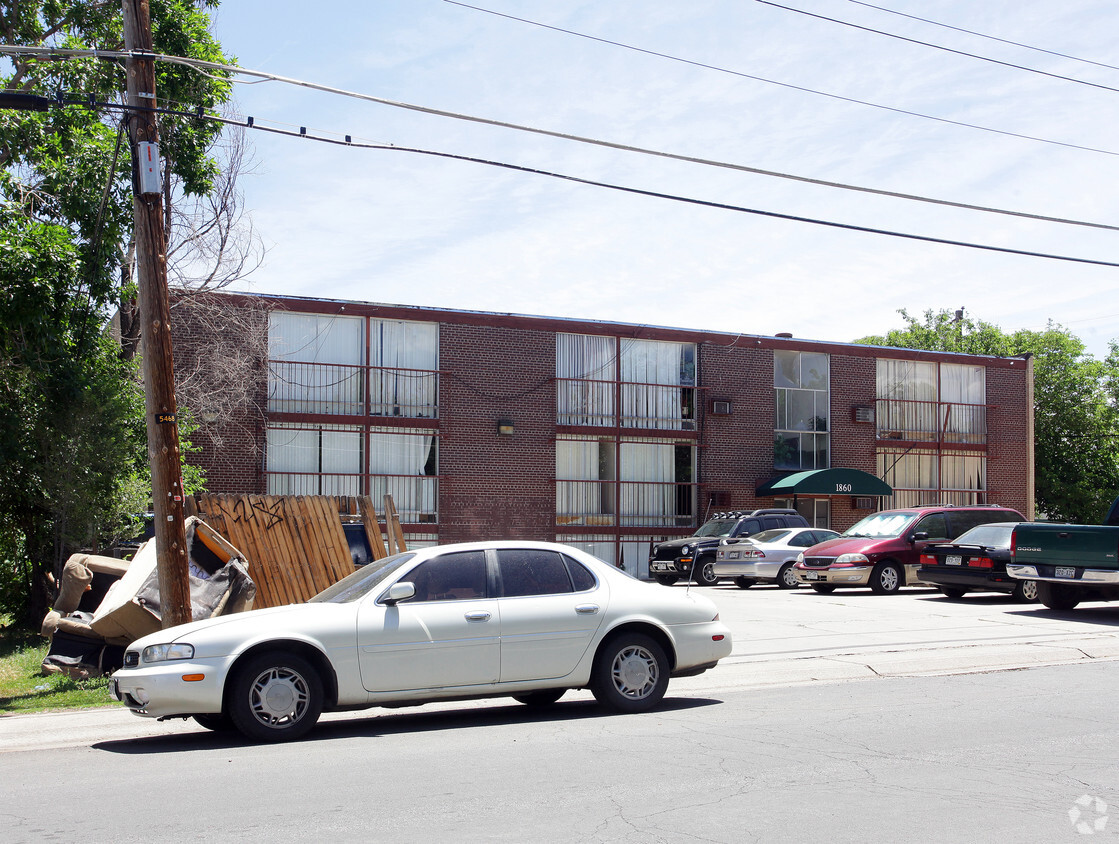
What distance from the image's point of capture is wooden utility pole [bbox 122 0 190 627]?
1037 cm

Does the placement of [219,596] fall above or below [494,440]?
below

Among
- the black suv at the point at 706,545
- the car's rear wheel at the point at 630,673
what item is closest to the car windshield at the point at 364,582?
the car's rear wheel at the point at 630,673

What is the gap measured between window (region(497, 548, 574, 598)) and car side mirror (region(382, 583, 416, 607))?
0.82m

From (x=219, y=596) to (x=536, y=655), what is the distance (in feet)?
17.3

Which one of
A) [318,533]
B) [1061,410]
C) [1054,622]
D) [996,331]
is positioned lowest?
[1054,622]

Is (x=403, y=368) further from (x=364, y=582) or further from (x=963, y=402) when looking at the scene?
(x=364, y=582)

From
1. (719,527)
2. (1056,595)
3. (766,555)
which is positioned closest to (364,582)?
(1056,595)

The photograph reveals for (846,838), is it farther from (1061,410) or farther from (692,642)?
(1061,410)

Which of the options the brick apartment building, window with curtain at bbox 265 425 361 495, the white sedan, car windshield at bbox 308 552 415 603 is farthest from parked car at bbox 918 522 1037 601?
window with curtain at bbox 265 425 361 495

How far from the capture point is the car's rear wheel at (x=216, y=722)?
792 centimetres

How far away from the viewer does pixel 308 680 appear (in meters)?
7.70

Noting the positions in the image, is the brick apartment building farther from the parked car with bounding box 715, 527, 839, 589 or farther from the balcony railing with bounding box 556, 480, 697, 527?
the parked car with bounding box 715, 527, 839, 589

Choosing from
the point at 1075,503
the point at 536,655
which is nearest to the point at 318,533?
the point at 536,655

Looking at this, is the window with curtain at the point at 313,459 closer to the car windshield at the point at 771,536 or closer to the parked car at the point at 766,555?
the parked car at the point at 766,555
